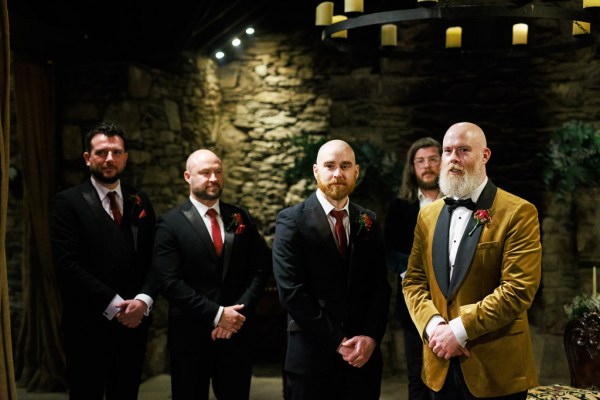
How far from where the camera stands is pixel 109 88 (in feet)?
18.7

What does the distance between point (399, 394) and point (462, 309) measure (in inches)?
118

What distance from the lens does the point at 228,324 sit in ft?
11.6

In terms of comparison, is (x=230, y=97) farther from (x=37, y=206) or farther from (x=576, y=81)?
(x=576, y=81)

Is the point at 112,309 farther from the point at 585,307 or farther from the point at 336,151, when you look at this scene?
the point at 585,307

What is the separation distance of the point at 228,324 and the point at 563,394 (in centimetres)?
174

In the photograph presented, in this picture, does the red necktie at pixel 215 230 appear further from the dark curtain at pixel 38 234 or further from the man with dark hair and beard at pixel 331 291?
the dark curtain at pixel 38 234

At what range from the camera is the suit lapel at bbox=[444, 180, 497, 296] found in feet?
9.29

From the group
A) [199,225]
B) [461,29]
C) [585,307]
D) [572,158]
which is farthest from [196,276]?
[572,158]

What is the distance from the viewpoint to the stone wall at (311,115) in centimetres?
574

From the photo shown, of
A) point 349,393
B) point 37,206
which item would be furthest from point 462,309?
point 37,206

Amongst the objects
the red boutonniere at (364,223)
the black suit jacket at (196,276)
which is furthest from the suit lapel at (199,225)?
the red boutonniere at (364,223)

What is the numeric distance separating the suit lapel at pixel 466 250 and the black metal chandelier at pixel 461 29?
3.39 ft

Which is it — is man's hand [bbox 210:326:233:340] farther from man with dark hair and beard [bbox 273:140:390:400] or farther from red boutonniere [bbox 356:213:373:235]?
red boutonniere [bbox 356:213:373:235]

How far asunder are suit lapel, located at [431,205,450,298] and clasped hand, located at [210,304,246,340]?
111cm
